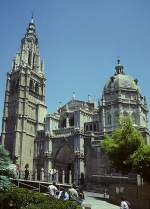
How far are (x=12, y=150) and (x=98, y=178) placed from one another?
18.4m

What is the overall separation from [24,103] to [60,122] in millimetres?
8043

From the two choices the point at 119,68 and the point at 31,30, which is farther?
the point at 31,30

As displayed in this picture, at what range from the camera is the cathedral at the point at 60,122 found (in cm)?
5047

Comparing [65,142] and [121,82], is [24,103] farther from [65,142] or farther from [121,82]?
[121,82]

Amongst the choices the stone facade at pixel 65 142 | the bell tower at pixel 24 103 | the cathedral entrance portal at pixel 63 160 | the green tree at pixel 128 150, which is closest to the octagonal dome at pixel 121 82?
the stone facade at pixel 65 142

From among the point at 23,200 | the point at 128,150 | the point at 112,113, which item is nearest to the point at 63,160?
the point at 112,113

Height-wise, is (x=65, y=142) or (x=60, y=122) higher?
(x=60, y=122)

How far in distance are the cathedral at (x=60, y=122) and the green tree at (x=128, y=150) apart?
16.0 m

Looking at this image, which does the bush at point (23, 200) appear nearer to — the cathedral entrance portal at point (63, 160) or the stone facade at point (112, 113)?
the stone facade at point (112, 113)

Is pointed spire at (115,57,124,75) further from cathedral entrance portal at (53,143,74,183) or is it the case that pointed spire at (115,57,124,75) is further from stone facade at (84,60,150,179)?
cathedral entrance portal at (53,143,74,183)

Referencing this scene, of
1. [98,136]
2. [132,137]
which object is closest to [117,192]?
[132,137]

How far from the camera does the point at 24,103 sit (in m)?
58.5

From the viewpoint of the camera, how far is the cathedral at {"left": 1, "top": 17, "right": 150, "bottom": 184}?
5047 cm

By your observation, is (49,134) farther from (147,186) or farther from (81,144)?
(147,186)
